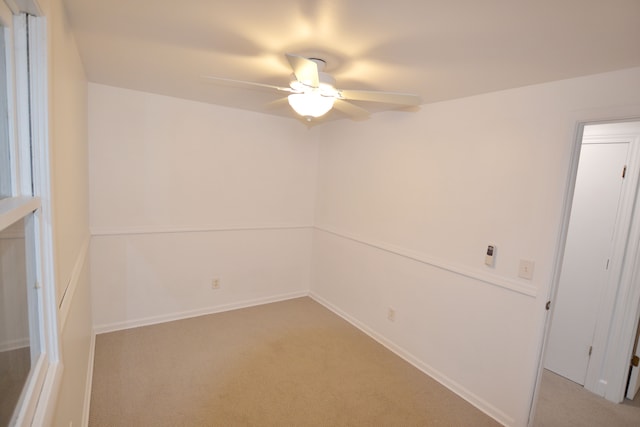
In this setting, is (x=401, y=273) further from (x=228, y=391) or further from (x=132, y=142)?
(x=132, y=142)

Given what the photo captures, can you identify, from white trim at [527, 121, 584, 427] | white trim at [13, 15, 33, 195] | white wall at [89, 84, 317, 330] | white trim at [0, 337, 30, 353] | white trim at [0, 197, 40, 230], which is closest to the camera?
white trim at [0, 197, 40, 230]

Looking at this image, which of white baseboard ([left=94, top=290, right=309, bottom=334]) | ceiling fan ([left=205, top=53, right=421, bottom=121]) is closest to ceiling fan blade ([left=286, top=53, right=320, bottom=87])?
ceiling fan ([left=205, top=53, right=421, bottom=121])

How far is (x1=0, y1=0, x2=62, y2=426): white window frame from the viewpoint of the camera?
0.88 m

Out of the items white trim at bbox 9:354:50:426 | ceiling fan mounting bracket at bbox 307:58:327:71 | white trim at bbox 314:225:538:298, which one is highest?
ceiling fan mounting bracket at bbox 307:58:327:71

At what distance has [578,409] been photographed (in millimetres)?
2379

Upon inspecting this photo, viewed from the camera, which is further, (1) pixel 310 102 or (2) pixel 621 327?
(2) pixel 621 327

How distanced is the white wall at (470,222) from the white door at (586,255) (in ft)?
3.45

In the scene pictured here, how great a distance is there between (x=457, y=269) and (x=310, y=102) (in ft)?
5.68

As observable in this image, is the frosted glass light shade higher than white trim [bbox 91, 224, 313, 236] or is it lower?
higher

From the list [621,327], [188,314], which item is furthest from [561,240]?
[188,314]

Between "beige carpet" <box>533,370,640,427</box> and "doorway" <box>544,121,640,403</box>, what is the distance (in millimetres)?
94

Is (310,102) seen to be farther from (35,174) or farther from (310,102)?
(35,174)

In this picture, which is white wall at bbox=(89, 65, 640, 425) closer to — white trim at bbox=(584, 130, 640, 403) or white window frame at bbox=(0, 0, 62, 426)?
white trim at bbox=(584, 130, 640, 403)

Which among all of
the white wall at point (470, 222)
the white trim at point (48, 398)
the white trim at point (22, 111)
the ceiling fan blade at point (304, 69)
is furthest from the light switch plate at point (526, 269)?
the white trim at point (22, 111)
